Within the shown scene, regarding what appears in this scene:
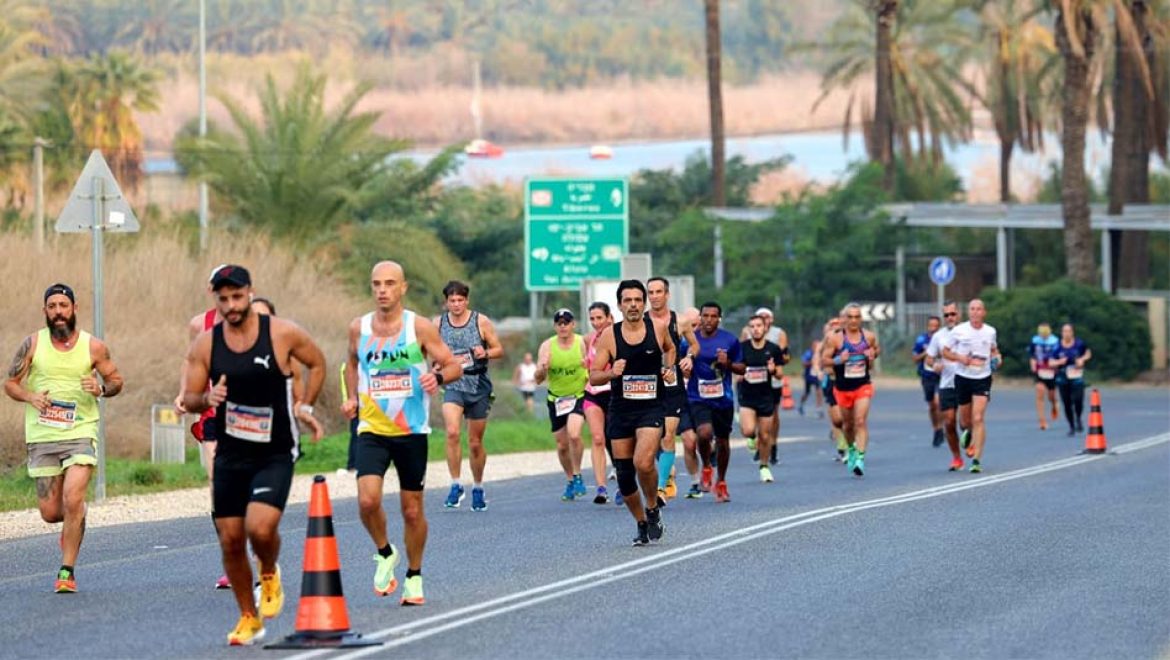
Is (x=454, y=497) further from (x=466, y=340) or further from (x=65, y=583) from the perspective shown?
(x=65, y=583)

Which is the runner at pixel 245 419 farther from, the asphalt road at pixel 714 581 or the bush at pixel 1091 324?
the bush at pixel 1091 324

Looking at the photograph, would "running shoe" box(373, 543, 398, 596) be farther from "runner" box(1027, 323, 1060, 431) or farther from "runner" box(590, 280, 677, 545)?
"runner" box(1027, 323, 1060, 431)

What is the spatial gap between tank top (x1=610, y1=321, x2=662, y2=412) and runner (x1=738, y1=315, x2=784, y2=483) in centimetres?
719

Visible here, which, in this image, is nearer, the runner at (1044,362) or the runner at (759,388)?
the runner at (759,388)

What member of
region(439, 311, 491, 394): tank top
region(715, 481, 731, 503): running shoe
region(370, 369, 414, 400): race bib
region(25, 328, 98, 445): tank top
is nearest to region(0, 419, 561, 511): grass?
region(439, 311, 491, 394): tank top

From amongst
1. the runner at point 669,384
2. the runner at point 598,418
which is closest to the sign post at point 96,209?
the runner at point 598,418

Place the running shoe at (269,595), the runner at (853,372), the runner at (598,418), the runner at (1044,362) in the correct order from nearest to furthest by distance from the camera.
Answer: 1. the running shoe at (269,595)
2. the runner at (598,418)
3. the runner at (853,372)
4. the runner at (1044,362)

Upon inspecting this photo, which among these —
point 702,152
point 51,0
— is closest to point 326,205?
point 702,152

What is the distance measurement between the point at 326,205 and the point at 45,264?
468 inches

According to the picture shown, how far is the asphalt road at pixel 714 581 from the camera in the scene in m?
10.6

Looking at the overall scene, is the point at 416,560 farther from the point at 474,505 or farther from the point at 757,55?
the point at 757,55

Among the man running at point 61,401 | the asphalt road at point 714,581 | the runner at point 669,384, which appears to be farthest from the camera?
the runner at point 669,384

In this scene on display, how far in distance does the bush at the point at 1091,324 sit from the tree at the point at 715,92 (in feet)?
39.9

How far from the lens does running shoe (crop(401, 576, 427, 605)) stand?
11695 millimetres
